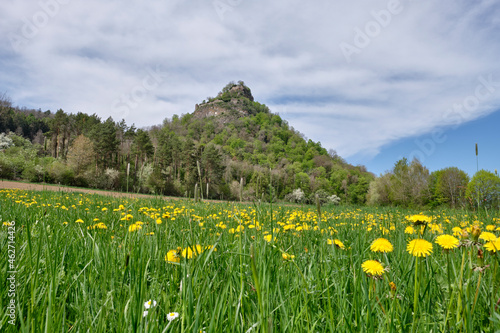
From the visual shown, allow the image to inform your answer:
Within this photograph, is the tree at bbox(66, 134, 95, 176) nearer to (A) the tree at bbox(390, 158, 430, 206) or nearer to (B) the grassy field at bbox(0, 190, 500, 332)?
(B) the grassy field at bbox(0, 190, 500, 332)

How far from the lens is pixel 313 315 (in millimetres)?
1230

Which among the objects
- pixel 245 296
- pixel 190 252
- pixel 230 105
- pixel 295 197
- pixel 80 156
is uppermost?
pixel 230 105

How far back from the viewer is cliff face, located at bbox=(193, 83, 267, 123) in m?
152

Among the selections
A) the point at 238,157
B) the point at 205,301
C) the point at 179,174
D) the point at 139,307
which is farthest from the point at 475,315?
the point at 238,157

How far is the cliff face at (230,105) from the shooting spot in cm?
15188

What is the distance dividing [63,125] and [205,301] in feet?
220

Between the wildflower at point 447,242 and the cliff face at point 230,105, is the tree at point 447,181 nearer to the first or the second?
the wildflower at point 447,242

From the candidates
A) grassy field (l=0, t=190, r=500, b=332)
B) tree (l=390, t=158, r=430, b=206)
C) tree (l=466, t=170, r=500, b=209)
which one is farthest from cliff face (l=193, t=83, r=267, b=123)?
grassy field (l=0, t=190, r=500, b=332)

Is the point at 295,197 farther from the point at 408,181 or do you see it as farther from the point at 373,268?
the point at 408,181

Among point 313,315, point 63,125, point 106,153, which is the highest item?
point 63,125

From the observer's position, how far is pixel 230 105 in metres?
162

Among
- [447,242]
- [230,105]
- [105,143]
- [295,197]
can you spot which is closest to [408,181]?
[295,197]

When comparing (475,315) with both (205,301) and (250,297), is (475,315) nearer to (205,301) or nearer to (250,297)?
(250,297)

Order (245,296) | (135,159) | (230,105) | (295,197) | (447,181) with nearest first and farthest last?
1. (245,296)
2. (295,197)
3. (447,181)
4. (135,159)
5. (230,105)
